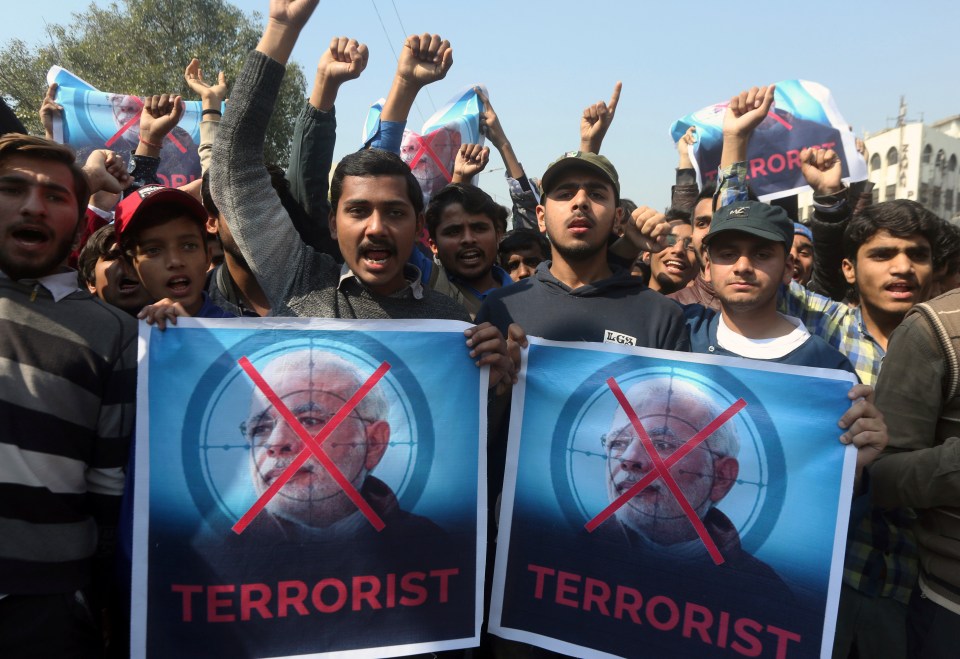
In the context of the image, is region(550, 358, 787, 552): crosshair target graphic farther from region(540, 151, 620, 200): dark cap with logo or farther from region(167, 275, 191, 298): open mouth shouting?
region(167, 275, 191, 298): open mouth shouting

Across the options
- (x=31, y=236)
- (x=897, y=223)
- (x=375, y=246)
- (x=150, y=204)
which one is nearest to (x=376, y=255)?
(x=375, y=246)

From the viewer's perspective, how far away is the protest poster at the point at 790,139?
5.09 m

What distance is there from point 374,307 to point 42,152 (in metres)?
1.10

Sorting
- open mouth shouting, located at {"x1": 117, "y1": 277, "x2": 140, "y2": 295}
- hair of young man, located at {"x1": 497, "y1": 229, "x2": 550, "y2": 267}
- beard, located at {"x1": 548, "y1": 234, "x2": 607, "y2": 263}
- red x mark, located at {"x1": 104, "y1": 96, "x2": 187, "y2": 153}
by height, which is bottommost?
open mouth shouting, located at {"x1": 117, "y1": 277, "x2": 140, "y2": 295}

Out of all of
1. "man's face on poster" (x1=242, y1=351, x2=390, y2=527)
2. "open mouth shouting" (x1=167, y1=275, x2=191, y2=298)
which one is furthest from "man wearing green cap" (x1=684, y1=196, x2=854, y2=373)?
"open mouth shouting" (x1=167, y1=275, x2=191, y2=298)

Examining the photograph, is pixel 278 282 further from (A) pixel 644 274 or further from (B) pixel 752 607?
(A) pixel 644 274

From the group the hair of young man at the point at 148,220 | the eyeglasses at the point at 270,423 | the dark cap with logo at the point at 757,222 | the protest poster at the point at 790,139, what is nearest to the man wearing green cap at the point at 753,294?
the dark cap with logo at the point at 757,222

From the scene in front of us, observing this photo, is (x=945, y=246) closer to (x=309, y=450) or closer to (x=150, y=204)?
(x=309, y=450)

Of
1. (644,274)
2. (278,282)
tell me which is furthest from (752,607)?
(644,274)

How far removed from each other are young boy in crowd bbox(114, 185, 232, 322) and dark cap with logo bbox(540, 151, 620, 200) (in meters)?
1.35

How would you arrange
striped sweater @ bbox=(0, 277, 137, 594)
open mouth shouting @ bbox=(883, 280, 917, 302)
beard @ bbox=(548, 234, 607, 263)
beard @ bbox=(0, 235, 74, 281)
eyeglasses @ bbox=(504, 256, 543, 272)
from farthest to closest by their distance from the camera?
eyeglasses @ bbox=(504, 256, 543, 272), open mouth shouting @ bbox=(883, 280, 917, 302), beard @ bbox=(548, 234, 607, 263), beard @ bbox=(0, 235, 74, 281), striped sweater @ bbox=(0, 277, 137, 594)

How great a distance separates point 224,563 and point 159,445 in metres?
0.41

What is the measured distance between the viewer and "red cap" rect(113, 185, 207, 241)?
2648mm

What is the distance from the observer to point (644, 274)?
5703 millimetres
